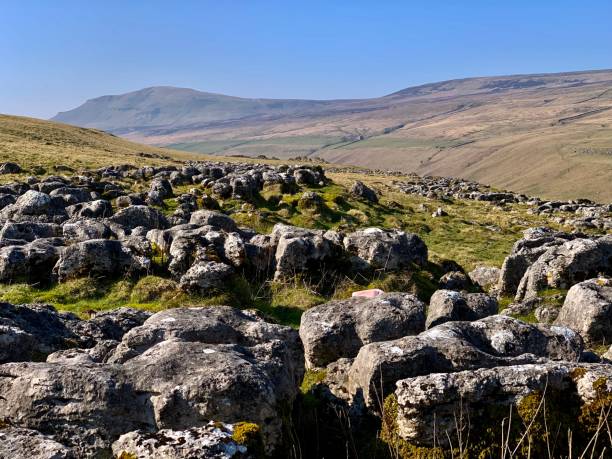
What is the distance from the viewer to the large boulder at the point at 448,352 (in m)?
9.02

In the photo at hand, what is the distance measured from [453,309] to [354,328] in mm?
4084

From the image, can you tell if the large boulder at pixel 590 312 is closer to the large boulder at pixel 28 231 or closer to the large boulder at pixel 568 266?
the large boulder at pixel 568 266

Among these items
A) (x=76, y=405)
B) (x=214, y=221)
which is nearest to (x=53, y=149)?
(x=214, y=221)

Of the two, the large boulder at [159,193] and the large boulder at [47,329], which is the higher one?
the large boulder at [159,193]

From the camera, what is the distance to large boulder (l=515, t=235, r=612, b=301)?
854 inches

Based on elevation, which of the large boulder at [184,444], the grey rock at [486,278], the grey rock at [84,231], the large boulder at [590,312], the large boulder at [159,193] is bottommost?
the grey rock at [486,278]

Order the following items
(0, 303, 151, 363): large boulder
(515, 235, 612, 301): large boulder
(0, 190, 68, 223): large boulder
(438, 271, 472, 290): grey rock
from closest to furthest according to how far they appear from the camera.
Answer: (0, 303, 151, 363): large boulder → (515, 235, 612, 301): large boulder → (438, 271, 472, 290): grey rock → (0, 190, 68, 223): large boulder

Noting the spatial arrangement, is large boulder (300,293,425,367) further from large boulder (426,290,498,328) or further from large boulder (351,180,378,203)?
large boulder (351,180,378,203)

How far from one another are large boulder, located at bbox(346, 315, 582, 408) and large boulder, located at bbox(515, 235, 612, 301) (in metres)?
10.6

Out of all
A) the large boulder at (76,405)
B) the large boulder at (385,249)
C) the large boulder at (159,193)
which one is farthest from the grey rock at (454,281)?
the large boulder at (159,193)

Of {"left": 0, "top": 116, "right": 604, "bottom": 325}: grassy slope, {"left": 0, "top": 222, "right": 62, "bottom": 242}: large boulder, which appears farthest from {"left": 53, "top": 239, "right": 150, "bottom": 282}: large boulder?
{"left": 0, "top": 222, "right": 62, "bottom": 242}: large boulder

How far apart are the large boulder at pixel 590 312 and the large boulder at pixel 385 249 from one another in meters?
7.71

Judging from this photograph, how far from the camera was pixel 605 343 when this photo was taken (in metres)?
15.9

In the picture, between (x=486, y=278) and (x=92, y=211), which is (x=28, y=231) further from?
(x=486, y=278)
